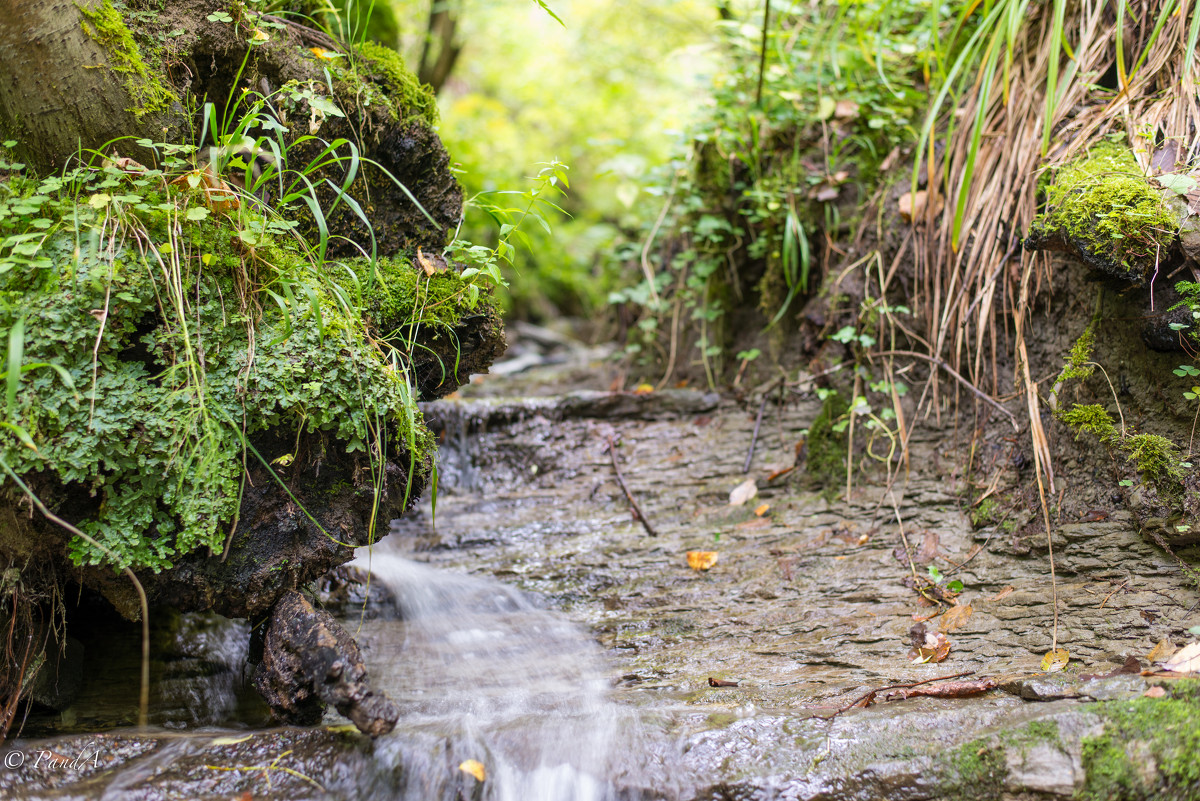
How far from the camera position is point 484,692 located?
92.8 inches

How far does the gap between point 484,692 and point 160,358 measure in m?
1.48

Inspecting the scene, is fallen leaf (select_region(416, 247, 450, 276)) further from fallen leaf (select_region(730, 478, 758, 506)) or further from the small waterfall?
fallen leaf (select_region(730, 478, 758, 506))

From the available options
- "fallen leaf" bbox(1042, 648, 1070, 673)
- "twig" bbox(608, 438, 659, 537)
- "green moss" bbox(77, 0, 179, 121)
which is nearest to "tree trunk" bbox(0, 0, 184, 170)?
"green moss" bbox(77, 0, 179, 121)

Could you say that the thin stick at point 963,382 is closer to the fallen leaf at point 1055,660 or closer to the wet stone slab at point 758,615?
the wet stone slab at point 758,615

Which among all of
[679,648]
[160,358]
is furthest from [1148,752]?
[160,358]

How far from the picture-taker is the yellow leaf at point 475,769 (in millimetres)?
1848

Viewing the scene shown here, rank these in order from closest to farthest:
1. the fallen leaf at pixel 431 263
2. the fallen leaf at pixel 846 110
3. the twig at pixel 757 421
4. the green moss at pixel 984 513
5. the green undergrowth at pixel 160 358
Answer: the green undergrowth at pixel 160 358 < the fallen leaf at pixel 431 263 < the green moss at pixel 984 513 < the twig at pixel 757 421 < the fallen leaf at pixel 846 110

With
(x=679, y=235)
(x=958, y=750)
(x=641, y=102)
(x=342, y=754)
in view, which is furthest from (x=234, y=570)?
(x=641, y=102)

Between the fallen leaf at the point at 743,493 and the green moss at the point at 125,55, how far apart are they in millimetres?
2785

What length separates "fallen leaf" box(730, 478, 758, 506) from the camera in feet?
11.2

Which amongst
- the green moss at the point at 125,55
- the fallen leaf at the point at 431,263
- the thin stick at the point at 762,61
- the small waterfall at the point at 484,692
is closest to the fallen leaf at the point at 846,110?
the thin stick at the point at 762,61

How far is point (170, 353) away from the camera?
1896 millimetres

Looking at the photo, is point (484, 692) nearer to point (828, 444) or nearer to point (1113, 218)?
point (828, 444)

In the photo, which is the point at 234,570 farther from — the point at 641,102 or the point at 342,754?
the point at 641,102
